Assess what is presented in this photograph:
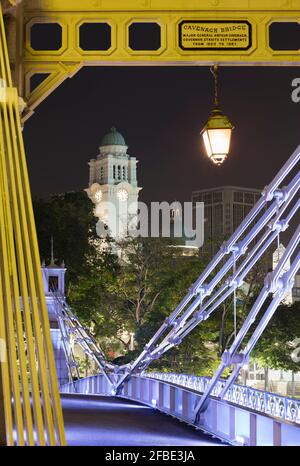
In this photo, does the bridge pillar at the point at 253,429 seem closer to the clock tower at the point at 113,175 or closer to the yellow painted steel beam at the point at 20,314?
the yellow painted steel beam at the point at 20,314

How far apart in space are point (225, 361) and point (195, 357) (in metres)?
41.6

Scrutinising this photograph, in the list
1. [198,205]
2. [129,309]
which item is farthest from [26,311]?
[198,205]

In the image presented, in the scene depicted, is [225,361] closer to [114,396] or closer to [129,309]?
[114,396]

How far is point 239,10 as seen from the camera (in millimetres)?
10805

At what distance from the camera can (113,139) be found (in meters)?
183

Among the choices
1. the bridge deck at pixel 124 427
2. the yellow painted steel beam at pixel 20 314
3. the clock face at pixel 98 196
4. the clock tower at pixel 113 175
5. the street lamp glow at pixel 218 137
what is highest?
the clock tower at pixel 113 175

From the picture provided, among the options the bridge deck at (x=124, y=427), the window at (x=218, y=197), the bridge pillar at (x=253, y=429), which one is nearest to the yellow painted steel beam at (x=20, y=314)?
the bridge pillar at (x=253, y=429)

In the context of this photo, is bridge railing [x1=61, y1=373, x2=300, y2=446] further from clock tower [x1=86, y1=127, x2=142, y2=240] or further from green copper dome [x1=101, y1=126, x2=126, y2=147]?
green copper dome [x1=101, y1=126, x2=126, y2=147]

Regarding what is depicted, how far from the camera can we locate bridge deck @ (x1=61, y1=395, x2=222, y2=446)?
49.9 ft

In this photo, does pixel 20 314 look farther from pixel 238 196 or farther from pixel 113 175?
pixel 113 175

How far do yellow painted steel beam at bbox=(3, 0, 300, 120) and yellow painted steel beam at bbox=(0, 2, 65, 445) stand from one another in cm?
274

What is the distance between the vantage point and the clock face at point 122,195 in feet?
566

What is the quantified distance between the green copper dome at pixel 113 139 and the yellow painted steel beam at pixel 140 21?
170 meters

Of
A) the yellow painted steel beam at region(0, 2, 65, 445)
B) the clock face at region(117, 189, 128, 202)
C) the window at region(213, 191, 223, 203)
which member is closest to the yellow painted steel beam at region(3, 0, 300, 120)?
the yellow painted steel beam at region(0, 2, 65, 445)
